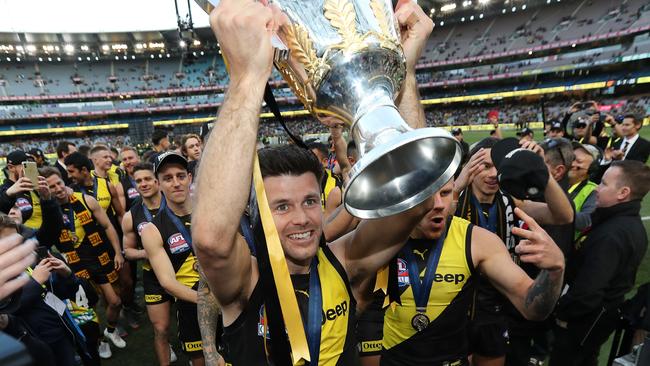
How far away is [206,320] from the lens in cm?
173

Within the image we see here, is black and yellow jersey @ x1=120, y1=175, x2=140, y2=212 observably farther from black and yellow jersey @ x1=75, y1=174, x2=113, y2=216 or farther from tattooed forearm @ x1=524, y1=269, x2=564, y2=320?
tattooed forearm @ x1=524, y1=269, x2=564, y2=320

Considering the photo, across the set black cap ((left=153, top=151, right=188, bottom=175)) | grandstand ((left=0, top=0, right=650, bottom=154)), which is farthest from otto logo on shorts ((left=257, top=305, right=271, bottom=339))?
grandstand ((left=0, top=0, right=650, bottom=154))

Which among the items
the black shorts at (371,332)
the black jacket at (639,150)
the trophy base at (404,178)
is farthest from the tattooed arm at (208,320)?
the black jacket at (639,150)

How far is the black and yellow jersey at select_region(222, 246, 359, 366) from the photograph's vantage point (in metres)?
1.39

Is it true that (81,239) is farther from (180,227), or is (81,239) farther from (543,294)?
(543,294)

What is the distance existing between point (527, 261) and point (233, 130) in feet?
4.29

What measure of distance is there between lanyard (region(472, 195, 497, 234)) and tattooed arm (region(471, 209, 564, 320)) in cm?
83

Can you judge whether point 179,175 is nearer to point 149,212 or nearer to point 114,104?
point 149,212

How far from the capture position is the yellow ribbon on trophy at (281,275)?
3.71 feet

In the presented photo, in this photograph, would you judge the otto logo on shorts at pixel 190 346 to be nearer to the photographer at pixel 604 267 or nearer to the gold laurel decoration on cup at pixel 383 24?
the photographer at pixel 604 267

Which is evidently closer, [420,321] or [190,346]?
[420,321]

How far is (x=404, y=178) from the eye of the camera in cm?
103

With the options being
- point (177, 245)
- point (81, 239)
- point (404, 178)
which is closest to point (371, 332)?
point (177, 245)

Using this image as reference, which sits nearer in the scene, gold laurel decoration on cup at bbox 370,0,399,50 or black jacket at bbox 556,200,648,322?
gold laurel decoration on cup at bbox 370,0,399,50
